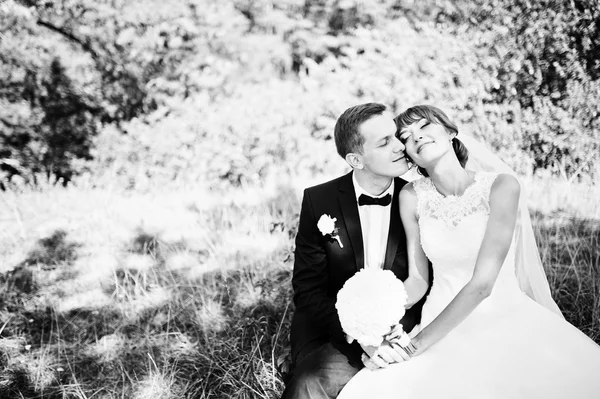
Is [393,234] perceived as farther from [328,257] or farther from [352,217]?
[328,257]

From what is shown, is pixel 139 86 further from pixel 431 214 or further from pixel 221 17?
pixel 431 214

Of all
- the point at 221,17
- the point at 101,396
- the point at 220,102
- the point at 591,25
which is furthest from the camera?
the point at 221,17

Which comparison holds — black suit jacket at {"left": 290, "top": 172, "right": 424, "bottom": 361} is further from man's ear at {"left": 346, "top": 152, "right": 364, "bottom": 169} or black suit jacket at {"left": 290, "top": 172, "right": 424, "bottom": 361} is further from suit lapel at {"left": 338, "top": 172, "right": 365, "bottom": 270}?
man's ear at {"left": 346, "top": 152, "right": 364, "bottom": 169}

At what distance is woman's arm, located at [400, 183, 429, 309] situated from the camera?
270 cm

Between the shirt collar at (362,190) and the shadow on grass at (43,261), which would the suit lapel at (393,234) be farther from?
the shadow on grass at (43,261)

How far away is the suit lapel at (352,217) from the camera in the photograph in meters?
2.73

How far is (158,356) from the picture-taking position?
11.2ft

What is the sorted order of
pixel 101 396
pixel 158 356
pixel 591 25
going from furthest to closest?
→ pixel 591 25
pixel 158 356
pixel 101 396

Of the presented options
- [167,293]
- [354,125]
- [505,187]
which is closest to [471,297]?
[505,187]

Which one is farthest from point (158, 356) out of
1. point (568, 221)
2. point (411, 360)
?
point (568, 221)

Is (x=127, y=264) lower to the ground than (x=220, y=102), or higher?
lower

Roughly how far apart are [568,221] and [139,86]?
Answer: 786 centimetres

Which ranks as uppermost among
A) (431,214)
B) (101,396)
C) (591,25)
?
(591,25)

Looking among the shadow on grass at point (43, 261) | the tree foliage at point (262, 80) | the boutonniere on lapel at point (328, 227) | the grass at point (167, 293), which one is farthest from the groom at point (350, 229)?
the tree foliage at point (262, 80)
